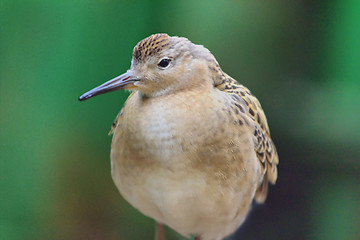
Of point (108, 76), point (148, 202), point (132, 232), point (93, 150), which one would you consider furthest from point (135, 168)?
point (132, 232)

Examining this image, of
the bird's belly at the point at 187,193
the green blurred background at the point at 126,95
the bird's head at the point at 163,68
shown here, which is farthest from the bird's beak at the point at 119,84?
the green blurred background at the point at 126,95

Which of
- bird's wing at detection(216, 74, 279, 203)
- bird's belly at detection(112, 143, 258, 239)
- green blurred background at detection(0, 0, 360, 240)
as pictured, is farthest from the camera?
green blurred background at detection(0, 0, 360, 240)

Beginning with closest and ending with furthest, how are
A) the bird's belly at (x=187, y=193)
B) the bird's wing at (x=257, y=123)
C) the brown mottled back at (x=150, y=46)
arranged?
the brown mottled back at (x=150, y=46) < the bird's belly at (x=187, y=193) < the bird's wing at (x=257, y=123)

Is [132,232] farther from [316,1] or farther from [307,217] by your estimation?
[316,1]

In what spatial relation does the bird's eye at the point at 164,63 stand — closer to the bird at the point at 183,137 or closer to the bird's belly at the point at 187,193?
the bird at the point at 183,137

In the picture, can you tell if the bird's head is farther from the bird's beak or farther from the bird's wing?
the bird's wing

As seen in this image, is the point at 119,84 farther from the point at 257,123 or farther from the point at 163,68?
the point at 257,123

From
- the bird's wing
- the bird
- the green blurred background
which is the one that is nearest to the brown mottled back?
the bird

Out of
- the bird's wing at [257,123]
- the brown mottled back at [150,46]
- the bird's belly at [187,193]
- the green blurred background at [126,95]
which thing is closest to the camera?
the brown mottled back at [150,46]
